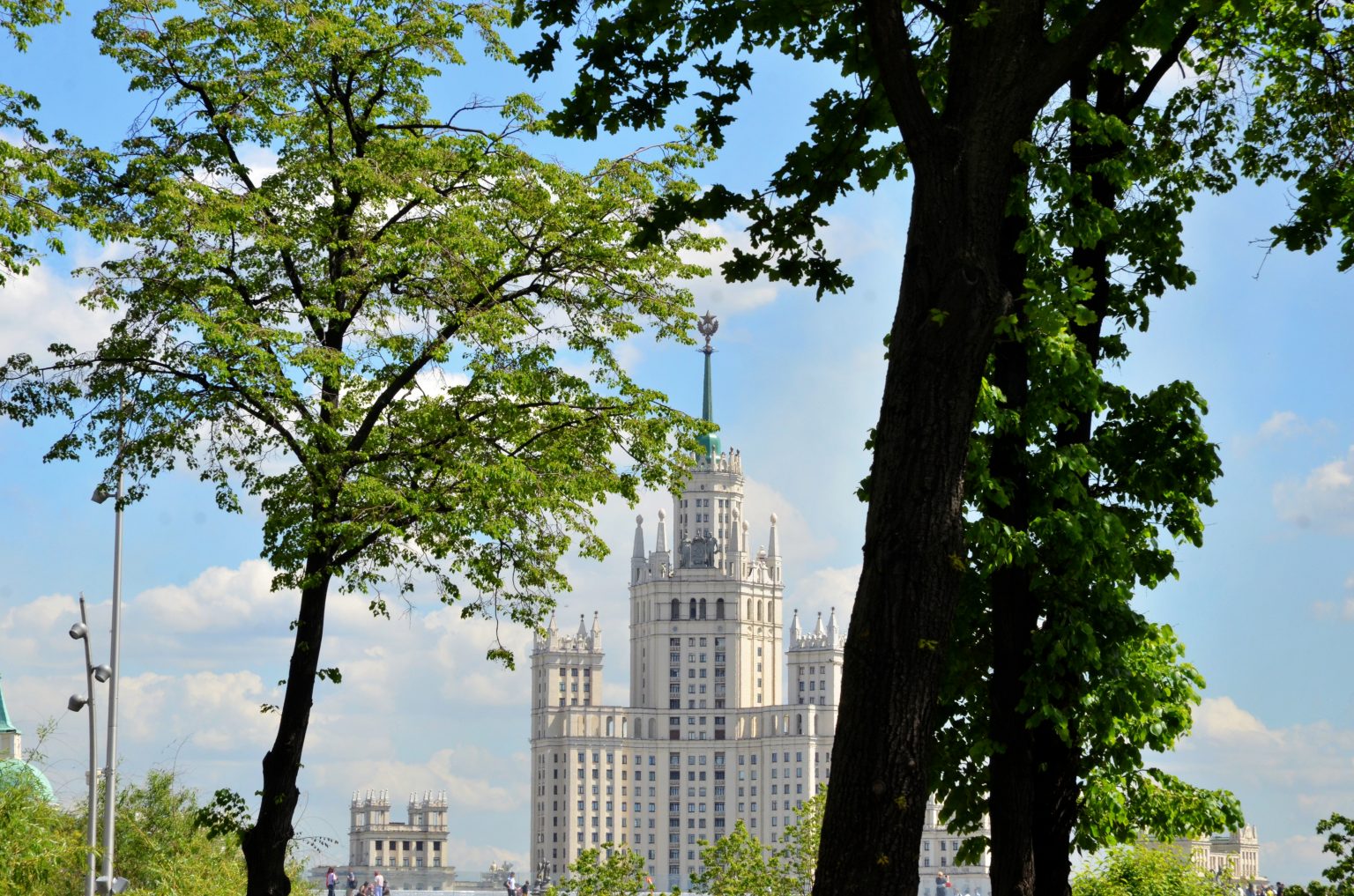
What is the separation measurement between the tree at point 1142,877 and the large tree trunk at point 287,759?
546 inches

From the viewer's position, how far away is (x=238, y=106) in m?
22.7

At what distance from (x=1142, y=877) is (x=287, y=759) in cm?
1506

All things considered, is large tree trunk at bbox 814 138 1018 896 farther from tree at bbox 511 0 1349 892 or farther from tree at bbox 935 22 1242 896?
tree at bbox 935 22 1242 896

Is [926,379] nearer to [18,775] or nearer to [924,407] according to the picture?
[924,407]

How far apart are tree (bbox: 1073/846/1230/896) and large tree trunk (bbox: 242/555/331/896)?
13.9 metres

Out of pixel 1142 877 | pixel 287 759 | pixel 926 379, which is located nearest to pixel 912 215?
pixel 926 379

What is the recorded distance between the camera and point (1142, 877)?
2844cm

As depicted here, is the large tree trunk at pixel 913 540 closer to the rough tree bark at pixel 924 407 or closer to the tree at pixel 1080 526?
the rough tree bark at pixel 924 407

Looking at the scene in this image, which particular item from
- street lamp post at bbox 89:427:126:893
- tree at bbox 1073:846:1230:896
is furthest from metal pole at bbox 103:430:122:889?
tree at bbox 1073:846:1230:896

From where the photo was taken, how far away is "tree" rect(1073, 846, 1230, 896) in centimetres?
2802

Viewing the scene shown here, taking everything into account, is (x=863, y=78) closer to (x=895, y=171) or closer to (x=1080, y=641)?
(x=895, y=171)

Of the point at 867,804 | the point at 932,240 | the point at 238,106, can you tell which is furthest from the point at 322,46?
the point at 867,804

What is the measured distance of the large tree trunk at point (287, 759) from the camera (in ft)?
70.4

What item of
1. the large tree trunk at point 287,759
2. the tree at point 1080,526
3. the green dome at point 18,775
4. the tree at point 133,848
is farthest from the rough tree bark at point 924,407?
the green dome at point 18,775
